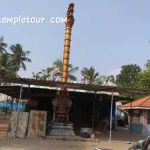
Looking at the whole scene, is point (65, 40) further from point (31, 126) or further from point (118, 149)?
point (118, 149)

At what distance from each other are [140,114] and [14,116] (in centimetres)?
1494

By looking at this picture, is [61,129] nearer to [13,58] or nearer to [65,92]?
[65,92]

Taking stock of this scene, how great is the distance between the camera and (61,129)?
21.4 m

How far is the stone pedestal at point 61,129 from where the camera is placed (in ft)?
69.3

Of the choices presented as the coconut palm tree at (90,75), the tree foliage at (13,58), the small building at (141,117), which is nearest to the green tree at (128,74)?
the coconut palm tree at (90,75)

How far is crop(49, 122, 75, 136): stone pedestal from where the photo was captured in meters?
21.1

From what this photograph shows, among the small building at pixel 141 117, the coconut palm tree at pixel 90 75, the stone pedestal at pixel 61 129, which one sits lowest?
the stone pedestal at pixel 61 129

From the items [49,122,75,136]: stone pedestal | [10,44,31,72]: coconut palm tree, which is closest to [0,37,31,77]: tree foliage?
[10,44,31,72]: coconut palm tree

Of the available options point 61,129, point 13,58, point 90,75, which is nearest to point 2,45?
point 13,58

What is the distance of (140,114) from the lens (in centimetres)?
3256

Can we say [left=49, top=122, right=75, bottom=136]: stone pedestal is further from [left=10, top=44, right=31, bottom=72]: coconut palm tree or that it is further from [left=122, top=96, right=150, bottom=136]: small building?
[left=10, top=44, right=31, bottom=72]: coconut palm tree

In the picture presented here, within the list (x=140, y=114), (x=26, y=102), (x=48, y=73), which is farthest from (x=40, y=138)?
(x=48, y=73)

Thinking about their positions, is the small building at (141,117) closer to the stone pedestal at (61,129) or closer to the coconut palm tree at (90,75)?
the stone pedestal at (61,129)

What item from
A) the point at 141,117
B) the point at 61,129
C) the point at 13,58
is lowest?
the point at 61,129
